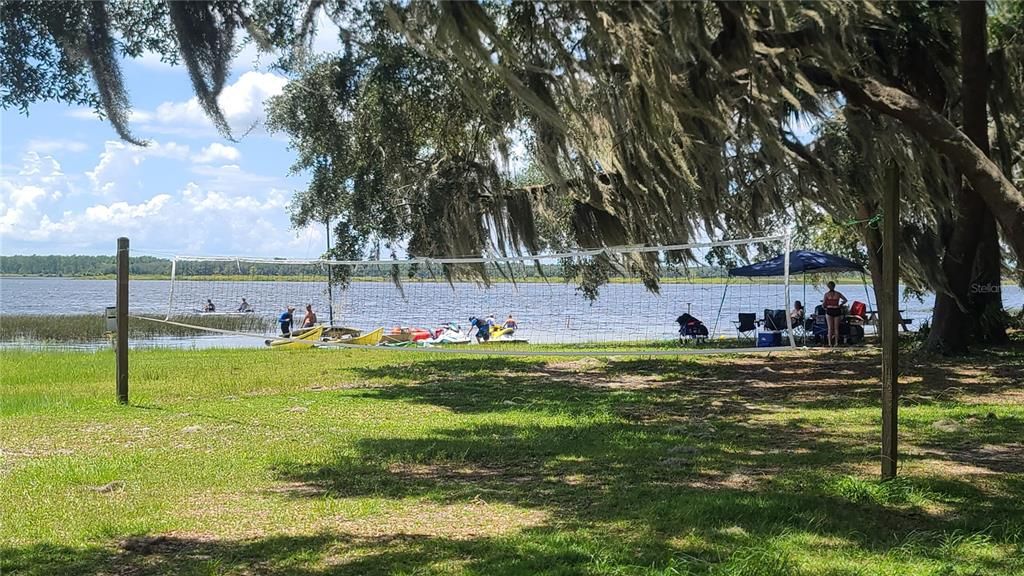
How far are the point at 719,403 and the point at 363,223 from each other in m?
6.33

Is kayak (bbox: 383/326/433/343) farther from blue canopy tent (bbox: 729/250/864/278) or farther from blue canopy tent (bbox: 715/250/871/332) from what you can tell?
blue canopy tent (bbox: 729/250/864/278)

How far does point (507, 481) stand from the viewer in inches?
228

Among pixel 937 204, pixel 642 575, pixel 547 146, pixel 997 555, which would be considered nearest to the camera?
pixel 642 575

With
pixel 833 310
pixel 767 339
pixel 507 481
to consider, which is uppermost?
pixel 833 310

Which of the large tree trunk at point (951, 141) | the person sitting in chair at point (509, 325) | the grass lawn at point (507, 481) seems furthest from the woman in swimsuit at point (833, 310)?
the large tree trunk at point (951, 141)

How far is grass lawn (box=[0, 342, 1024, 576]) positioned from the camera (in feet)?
13.6

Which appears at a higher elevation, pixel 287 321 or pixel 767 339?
pixel 287 321

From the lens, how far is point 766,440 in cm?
723

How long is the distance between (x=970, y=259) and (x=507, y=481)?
37.3 feet

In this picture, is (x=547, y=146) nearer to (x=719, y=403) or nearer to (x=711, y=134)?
(x=711, y=134)

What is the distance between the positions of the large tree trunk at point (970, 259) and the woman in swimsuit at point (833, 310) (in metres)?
2.07

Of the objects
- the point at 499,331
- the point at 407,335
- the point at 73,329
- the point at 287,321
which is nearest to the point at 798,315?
the point at 499,331

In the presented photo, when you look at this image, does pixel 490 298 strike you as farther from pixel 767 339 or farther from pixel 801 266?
pixel 801 266

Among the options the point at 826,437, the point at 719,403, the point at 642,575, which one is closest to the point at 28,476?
the point at 642,575
